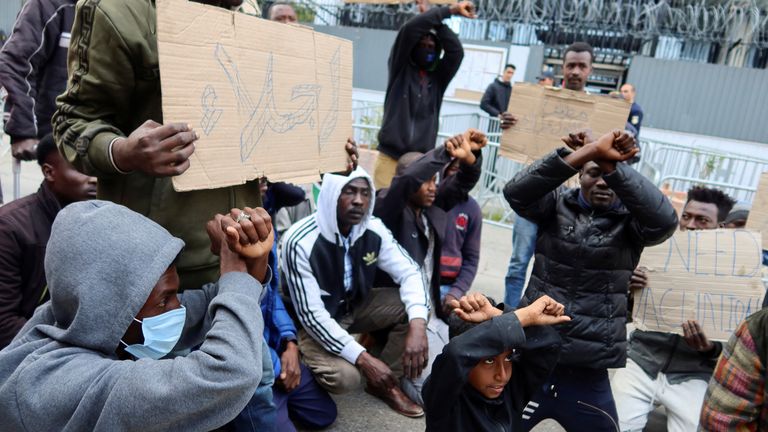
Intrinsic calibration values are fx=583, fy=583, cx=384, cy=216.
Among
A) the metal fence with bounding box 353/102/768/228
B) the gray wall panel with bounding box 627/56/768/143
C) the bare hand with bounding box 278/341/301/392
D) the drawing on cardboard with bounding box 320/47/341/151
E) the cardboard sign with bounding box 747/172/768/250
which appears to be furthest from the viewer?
the gray wall panel with bounding box 627/56/768/143

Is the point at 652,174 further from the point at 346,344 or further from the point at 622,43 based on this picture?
the point at 346,344

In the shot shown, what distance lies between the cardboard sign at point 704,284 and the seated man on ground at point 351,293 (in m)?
1.28

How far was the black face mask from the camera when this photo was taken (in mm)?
4539

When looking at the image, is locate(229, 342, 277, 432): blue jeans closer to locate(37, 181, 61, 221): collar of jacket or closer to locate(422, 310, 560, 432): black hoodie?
locate(422, 310, 560, 432): black hoodie

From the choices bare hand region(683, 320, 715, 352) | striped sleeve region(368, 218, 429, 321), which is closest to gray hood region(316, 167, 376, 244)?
striped sleeve region(368, 218, 429, 321)

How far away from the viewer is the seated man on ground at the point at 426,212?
358 centimetres

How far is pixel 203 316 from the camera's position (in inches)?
72.5

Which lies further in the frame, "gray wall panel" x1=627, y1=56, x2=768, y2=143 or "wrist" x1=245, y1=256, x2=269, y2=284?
"gray wall panel" x1=627, y1=56, x2=768, y2=143

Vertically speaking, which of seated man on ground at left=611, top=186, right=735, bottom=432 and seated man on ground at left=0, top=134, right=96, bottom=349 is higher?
seated man on ground at left=0, top=134, right=96, bottom=349

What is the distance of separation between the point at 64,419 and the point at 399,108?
141 inches

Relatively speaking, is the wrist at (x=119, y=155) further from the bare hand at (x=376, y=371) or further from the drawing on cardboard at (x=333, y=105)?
the bare hand at (x=376, y=371)

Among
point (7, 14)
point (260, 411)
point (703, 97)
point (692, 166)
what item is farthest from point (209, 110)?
point (7, 14)

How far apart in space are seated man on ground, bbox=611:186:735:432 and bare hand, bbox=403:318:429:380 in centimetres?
109

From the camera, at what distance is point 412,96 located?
15.1 ft
